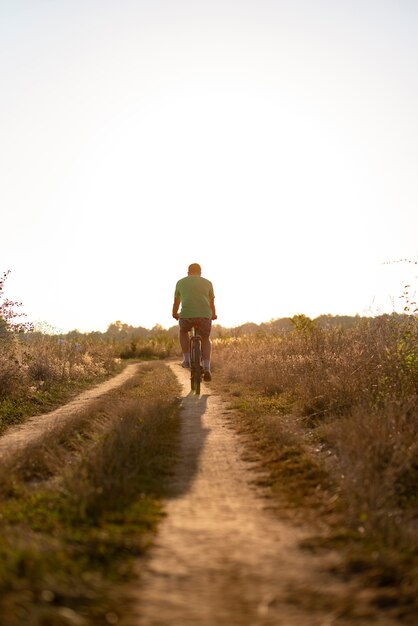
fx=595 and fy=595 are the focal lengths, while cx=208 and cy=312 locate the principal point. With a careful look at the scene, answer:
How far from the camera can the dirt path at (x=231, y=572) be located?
2912 mm

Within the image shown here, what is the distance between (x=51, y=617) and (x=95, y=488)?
2.05 m

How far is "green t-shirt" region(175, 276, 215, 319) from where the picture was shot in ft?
41.0

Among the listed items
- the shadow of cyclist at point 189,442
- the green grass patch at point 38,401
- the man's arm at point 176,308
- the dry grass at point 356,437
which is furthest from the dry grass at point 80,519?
the man's arm at point 176,308

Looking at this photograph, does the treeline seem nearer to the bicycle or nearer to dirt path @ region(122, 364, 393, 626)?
the bicycle

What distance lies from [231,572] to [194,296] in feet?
30.5

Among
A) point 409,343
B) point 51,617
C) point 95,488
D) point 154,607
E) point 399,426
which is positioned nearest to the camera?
point 51,617

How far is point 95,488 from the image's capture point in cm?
482

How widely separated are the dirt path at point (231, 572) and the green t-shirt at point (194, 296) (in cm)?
723

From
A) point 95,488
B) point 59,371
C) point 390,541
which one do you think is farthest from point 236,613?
point 59,371

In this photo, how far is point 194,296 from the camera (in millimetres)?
12508

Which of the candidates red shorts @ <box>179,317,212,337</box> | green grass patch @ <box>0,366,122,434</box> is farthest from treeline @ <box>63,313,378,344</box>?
green grass patch @ <box>0,366,122,434</box>

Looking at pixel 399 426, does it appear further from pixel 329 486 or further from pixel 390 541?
pixel 390 541

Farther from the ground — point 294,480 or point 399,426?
point 399,426

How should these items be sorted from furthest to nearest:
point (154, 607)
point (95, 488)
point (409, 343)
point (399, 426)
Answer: point (409, 343) < point (399, 426) < point (95, 488) < point (154, 607)
